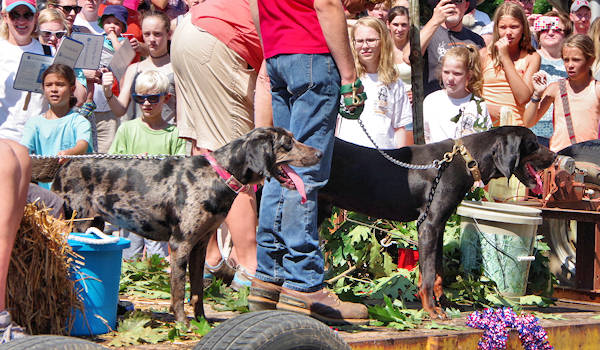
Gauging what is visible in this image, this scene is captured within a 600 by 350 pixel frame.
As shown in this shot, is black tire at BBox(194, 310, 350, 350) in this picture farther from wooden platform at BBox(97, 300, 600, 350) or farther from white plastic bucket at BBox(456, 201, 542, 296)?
white plastic bucket at BBox(456, 201, 542, 296)

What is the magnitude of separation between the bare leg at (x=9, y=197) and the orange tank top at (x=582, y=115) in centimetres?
685

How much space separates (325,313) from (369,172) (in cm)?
124

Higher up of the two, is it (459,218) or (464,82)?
(464,82)

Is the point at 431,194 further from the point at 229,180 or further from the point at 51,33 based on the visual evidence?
the point at 51,33

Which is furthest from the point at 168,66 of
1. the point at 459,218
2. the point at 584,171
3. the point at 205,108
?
the point at 584,171

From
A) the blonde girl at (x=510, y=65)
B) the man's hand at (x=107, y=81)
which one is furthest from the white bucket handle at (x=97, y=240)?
the blonde girl at (x=510, y=65)

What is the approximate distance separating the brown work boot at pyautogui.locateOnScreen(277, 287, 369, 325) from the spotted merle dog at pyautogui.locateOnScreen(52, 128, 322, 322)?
0.52m

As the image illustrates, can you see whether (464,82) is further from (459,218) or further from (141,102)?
(141,102)

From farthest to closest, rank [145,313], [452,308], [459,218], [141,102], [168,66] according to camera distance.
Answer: [168,66] < [141,102] < [459,218] < [452,308] < [145,313]

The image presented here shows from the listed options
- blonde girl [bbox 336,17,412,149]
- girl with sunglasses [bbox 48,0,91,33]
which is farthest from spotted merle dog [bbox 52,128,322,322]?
girl with sunglasses [bbox 48,0,91,33]

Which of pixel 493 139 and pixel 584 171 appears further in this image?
pixel 584 171

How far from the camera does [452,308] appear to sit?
583cm

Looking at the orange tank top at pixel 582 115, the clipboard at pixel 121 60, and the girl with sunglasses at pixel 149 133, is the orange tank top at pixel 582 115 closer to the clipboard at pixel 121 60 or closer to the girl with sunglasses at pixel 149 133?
the girl with sunglasses at pixel 149 133

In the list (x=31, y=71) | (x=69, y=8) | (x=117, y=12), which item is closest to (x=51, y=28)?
(x=69, y=8)
